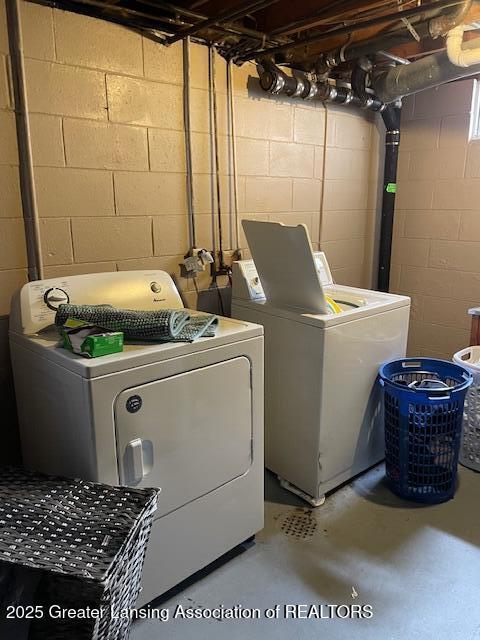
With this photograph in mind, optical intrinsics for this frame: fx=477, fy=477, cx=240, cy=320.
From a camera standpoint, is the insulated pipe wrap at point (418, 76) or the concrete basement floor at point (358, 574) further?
the insulated pipe wrap at point (418, 76)

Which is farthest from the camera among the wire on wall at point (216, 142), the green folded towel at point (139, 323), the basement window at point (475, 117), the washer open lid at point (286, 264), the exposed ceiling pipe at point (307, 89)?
the basement window at point (475, 117)

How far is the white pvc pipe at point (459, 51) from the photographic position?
2143 mm

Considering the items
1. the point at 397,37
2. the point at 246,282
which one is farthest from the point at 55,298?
the point at 397,37

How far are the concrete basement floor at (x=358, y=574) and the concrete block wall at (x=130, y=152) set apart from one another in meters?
1.13

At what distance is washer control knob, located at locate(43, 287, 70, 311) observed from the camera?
175cm

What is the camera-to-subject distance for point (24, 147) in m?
1.80

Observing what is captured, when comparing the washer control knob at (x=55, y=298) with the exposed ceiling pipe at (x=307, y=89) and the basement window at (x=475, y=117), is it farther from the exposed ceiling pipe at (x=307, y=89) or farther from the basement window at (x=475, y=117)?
the basement window at (x=475, y=117)

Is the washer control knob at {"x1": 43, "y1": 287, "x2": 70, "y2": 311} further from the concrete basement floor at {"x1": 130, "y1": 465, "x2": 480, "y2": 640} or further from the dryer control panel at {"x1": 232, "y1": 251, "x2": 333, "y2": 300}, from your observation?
the concrete basement floor at {"x1": 130, "y1": 465, "x2": 480, "y2": 640}

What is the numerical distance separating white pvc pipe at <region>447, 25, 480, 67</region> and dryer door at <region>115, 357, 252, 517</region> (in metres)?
1.74

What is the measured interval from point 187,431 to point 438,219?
2.33 m

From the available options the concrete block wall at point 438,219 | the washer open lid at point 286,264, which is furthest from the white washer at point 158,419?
the concrete block wall at point 438,219

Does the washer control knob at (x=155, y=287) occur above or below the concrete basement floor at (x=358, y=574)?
above

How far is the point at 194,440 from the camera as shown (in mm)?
1616

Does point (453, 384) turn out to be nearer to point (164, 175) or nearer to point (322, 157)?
point (322, 157)
